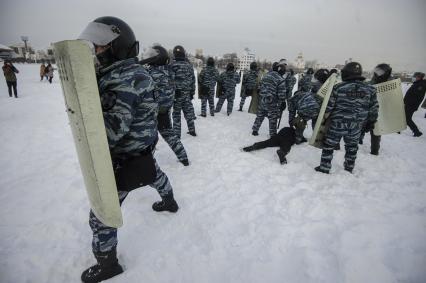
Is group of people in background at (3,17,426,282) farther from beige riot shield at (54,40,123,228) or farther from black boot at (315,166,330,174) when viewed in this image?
beige riot shield at (54,40,123,228)

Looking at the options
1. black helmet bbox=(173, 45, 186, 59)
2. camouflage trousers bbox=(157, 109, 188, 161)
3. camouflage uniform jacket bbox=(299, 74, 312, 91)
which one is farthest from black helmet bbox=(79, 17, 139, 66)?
camouflage uniform jacket bbox=(299, 74, 312, 91)

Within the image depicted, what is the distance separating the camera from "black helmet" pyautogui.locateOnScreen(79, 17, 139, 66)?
1643 millimetres

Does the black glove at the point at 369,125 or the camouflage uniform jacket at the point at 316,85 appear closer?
the black glove at the point at 369,125

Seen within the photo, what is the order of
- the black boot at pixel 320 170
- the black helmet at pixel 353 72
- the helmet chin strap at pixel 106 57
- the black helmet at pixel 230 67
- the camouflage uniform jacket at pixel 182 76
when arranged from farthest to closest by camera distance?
the black helmet at pixel 230 67 < the camouflage uniform jacket at pixel 182 76 < the black boot at pixel 320 170 < the black helmet at pixel 353 72 < the helmet chin strap at pixel 106 57

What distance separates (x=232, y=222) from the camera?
2.63 metres

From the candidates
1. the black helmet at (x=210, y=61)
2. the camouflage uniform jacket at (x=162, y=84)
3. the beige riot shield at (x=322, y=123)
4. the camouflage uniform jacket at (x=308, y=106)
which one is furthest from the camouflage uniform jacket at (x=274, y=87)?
the black helmet at (x=210, y=61)

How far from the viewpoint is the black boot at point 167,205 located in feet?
8.51

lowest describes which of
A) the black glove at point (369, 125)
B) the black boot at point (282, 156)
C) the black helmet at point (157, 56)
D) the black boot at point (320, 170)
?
the black boot at point (320, 170)

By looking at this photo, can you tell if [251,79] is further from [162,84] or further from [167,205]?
[167,205]

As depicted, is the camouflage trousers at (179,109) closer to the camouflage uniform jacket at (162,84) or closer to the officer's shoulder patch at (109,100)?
the camouflage uniform jacket at (162,84)

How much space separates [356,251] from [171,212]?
1.98 meters

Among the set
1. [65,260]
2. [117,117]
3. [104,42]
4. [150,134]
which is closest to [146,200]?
[65,260]

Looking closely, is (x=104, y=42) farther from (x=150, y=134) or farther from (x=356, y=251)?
(x=356, y=251)

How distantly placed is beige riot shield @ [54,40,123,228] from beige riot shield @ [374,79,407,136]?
5.48 meters
